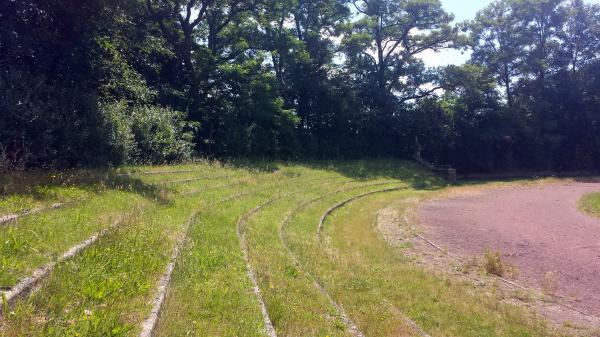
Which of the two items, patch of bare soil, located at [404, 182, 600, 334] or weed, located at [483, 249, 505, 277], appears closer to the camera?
patch of bare soil, located at [404, 182, 600, 334]

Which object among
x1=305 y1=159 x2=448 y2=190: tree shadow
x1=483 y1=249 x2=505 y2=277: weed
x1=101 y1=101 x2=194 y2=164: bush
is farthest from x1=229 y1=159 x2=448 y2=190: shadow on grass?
x1=483 y1=249 x2=505 y2=277: weed

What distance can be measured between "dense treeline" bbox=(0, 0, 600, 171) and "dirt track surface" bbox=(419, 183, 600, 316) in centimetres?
992

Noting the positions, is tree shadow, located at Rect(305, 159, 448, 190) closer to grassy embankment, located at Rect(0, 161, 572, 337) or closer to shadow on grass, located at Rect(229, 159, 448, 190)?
shadow on grass, located at Rect(229, 159, 448, 190)

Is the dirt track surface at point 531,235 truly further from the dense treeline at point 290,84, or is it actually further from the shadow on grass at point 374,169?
the dense treeline at point 290,84

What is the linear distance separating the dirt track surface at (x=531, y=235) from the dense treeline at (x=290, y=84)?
9916mm

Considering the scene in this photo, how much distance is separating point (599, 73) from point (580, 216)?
28.0 m

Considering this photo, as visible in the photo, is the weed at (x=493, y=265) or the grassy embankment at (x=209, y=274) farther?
the weed at (x=493, y=265)

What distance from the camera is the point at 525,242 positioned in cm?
1187

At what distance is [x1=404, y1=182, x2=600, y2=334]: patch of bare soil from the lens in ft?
26.0

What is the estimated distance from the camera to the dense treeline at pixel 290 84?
12.6 m

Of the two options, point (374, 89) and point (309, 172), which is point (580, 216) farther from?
point (374, 89)

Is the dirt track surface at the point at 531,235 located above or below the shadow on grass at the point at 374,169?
below

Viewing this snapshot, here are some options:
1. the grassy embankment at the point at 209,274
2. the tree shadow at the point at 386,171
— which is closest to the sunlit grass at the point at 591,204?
the tree shadow at the point at 386,171

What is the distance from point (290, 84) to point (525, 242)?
62.3 ft
